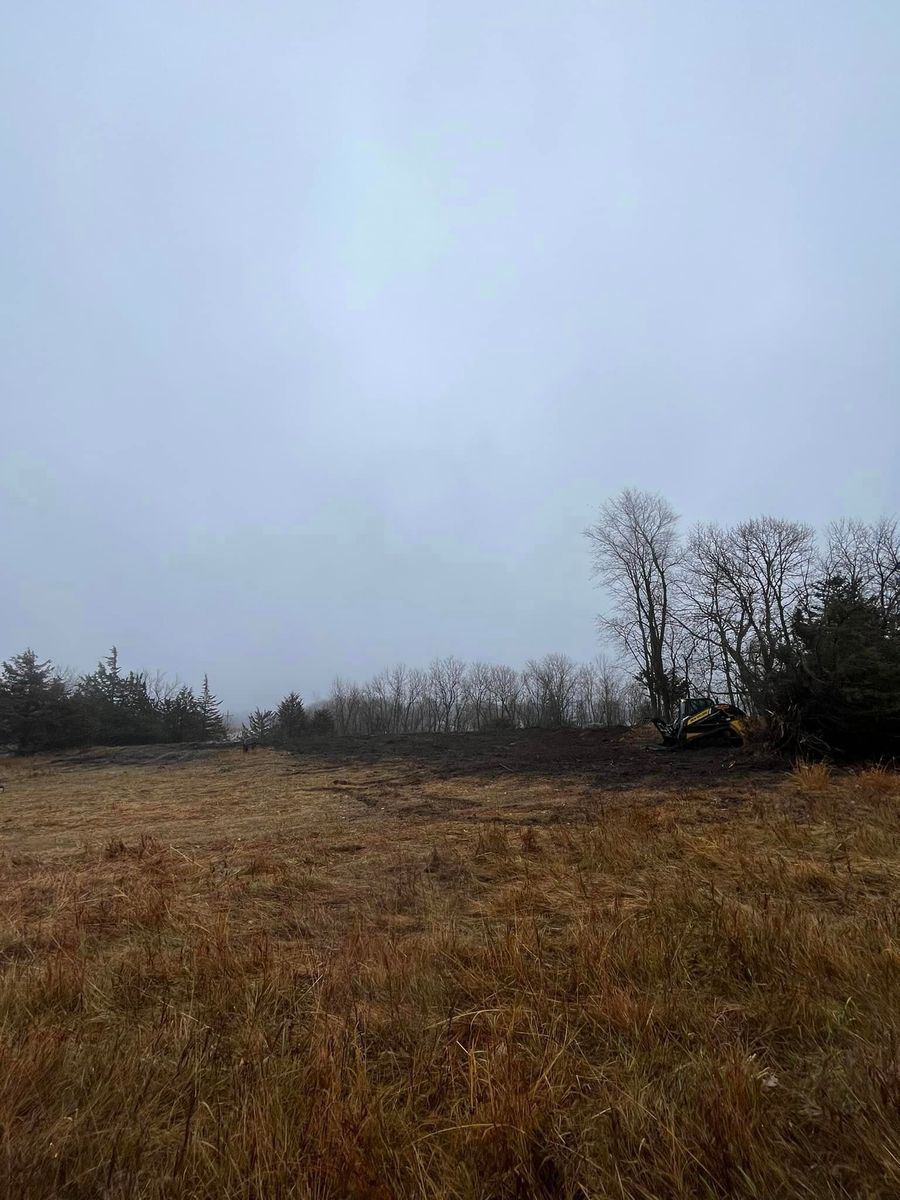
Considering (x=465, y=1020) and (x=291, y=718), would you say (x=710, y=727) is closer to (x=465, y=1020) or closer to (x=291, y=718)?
(x=465, y=1020)

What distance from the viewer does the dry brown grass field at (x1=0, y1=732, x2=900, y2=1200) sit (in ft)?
5.20

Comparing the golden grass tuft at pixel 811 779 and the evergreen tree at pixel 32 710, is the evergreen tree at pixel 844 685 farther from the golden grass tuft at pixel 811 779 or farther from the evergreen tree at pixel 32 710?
the evergreen tree at pixel 32 710

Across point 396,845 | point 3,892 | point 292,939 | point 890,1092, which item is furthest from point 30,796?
point 890,1092

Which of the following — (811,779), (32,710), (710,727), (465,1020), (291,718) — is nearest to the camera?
(465,1020)

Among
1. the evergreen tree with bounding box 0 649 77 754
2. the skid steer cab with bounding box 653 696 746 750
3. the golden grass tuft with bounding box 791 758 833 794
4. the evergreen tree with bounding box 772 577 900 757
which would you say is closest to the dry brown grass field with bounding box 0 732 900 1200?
the golden grass tuft with bounding box 791 758 833 794

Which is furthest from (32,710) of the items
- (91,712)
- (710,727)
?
(710,727)

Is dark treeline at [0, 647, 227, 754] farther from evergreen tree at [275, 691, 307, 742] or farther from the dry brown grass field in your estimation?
the dry brown grass field

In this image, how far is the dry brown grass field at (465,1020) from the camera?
1.58m

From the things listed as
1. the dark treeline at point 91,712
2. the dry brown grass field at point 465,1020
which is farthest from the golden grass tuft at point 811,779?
the dark treeline at point 91,712

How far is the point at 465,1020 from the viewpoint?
96.4 inches

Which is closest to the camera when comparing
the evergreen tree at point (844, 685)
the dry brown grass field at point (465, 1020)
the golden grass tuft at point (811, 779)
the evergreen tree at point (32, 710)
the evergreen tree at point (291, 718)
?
the dry brown grass field at point (465, 1020)

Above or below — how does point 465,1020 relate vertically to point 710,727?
below

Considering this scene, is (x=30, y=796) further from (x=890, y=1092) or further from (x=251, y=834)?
(x=890, y=1092)

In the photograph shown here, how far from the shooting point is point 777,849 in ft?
16.8
